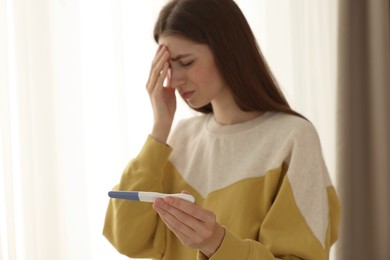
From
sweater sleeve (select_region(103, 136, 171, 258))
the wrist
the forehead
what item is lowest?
sweater sleeve (select_region(103, 136, 171, 258))

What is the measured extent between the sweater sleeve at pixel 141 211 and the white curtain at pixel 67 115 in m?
0.40

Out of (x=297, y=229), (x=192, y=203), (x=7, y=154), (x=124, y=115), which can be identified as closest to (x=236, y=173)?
(x=297, y=229)

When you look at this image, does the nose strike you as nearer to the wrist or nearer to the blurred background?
the wrist

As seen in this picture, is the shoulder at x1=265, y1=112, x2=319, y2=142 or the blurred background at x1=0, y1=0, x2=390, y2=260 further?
the blurred background at x1=0, y1=0, x2=390, y2=260

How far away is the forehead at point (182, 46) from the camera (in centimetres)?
129

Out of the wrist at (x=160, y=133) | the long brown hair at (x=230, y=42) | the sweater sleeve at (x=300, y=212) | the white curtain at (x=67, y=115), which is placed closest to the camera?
the sweater sleeve at (x=300, y=212)

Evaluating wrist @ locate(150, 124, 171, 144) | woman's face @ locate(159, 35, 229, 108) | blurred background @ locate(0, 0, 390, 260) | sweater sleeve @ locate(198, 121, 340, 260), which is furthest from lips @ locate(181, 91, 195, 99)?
blurred background @ locate(0, 0, 390, 260)

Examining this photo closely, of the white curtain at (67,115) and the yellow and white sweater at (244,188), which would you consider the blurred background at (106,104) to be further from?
the yellow and white sweater at (244,188)

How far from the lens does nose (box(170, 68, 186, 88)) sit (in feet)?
4.35

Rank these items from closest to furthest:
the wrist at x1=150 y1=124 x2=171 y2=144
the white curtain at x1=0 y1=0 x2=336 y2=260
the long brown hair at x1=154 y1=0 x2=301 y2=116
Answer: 1. the long brown hair at x1=154 y1=0 x2=301 y2=116
2. the wrist at x1=150 y1=124 x2=171 y2=144
3. the white curtain at x1=0 y1=0 x2=336 y2=260

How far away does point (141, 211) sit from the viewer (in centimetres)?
136

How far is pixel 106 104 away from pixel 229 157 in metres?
0.56

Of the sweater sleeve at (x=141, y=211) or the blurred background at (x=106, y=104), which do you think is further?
the blurred background at (x=106, y=104)

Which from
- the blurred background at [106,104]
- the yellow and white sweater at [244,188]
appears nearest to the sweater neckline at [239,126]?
the yellow and white sweater at [244,188]
